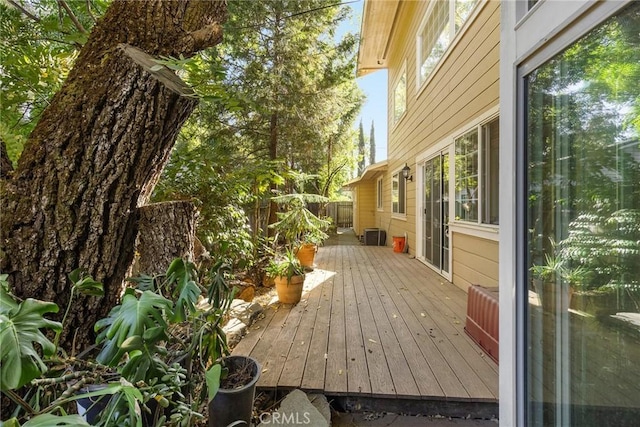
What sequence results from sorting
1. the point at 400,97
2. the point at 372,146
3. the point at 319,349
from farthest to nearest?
the point at 372,146, the point at 400,97, the point at 319,349

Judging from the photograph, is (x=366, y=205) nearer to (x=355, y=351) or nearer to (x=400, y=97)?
(x=400, y=97)

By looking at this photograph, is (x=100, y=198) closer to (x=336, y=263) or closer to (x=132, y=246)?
(x=132, y=246)

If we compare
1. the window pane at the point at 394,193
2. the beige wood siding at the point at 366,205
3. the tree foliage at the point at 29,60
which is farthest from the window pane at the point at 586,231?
the beige wood siding at the point at 366,205

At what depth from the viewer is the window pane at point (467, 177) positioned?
3.71 meters

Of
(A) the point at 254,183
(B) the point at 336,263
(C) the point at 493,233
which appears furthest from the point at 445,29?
(B) the point at 336,263

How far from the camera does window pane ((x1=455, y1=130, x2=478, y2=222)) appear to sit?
12.2 feet

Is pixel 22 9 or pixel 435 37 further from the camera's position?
pixel 435 37

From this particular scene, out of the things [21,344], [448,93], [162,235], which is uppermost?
[448,93]

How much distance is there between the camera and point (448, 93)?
14.9 feet

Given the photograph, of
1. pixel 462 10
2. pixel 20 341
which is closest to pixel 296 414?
pixel 20 341

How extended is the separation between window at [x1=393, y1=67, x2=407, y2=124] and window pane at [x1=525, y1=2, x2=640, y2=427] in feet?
22.4

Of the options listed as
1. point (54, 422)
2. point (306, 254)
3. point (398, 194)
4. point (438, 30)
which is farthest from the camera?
point (398, 194)

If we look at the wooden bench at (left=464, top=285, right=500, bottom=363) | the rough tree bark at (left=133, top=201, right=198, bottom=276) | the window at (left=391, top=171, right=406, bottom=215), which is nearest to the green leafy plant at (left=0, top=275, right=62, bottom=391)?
the rough tree bark at (left=133, top=201, right=198, bottom=276)

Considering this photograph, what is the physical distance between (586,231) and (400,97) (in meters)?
7.97
